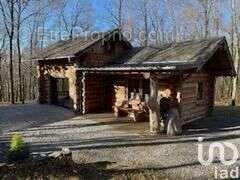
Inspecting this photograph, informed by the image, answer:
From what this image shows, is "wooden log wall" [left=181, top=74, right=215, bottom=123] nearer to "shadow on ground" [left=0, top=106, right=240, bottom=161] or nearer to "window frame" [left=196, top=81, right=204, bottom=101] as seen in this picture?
"window frame" [left=196, top=81, right=204, bottom=101]

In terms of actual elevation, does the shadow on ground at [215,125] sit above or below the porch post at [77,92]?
below

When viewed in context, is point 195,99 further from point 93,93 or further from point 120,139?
point 93,93

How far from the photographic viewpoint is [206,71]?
64.0 ft

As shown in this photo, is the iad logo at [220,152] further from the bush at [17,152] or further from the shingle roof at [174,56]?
the bush at [17,152]

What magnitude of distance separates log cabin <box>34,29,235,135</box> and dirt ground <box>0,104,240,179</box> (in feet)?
3.05

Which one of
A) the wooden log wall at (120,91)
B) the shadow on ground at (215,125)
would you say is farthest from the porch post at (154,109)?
the wooden log wall at (120,91)

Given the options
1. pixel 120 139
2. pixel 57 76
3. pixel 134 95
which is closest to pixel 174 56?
pixel 134 95

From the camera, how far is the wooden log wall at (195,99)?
55.2 feet

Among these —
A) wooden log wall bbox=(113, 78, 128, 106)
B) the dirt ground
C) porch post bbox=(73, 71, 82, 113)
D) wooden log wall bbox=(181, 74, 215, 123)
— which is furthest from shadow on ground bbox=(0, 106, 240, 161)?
wooden log wall bbox=(113, 78, 128, 106)

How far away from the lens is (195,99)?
1806 cm

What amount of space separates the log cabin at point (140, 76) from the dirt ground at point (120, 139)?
93 centimetres

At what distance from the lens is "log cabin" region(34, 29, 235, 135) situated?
1541 cm

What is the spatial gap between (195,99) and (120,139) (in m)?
5.81

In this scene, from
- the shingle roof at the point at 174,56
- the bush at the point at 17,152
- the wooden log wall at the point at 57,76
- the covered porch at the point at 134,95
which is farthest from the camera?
the wooden log wall at the point at 57,76
